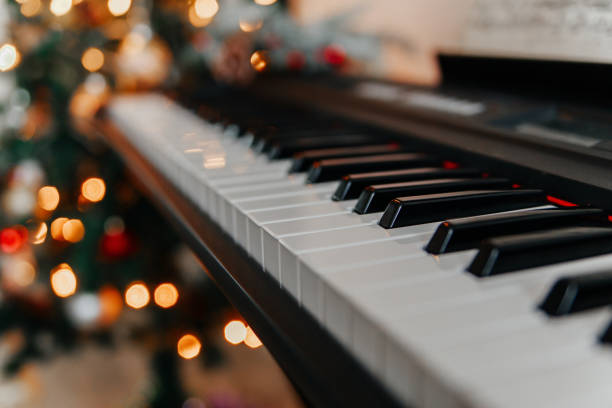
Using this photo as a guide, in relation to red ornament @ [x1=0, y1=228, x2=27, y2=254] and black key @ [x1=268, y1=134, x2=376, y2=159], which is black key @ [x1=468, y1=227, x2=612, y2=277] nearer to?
black key @ [x1=268, y1=134, x2=376, y2=159]

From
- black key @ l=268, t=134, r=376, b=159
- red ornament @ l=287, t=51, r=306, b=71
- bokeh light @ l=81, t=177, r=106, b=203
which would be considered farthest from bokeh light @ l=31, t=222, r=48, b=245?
black key @ l=268, t=134, r=376, b=159

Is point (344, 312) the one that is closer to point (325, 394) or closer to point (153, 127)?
point (325, 394)

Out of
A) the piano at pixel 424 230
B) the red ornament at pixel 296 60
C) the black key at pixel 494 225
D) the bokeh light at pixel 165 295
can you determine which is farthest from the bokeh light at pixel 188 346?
the black key at pixel 494 225

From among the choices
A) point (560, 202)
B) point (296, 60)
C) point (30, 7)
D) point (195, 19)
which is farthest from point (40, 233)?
point (560, 202)

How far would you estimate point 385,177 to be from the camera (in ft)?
2.21

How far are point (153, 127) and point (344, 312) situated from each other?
0.91 m

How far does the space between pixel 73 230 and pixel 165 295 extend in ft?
1.32

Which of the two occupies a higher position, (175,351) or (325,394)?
(325,394)

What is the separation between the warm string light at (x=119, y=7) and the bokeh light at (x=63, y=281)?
0.93m

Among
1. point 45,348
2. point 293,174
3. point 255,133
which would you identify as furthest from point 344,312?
point 45,348

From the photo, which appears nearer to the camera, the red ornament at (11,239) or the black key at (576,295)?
the black key at (576,295)

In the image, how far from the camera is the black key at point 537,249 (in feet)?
1.34

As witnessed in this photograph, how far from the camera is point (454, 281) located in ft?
1.32

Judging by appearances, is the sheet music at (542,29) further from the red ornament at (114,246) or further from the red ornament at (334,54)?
the red ornament at (114,246)
